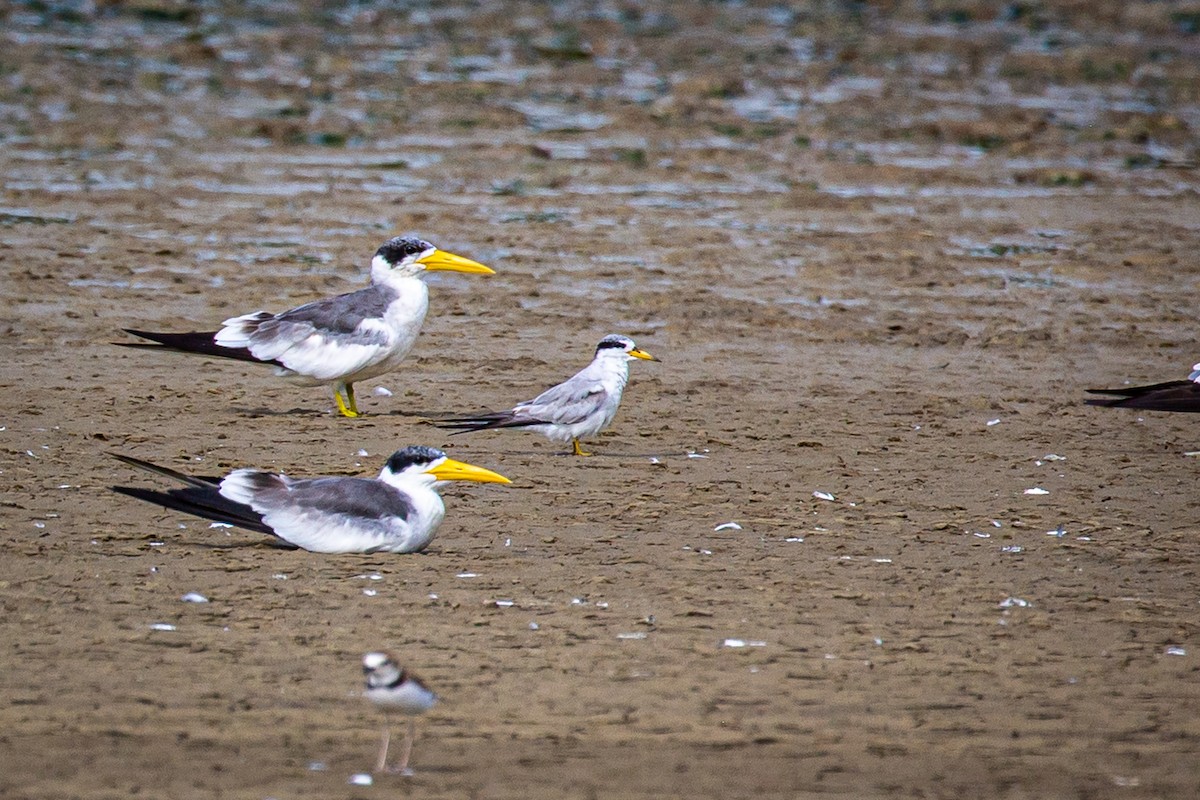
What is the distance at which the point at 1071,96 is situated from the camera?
66.4 ft

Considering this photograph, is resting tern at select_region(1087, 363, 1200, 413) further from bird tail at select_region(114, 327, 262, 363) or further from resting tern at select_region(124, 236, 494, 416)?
bird tail at select_region(114, 327, 262, 363)

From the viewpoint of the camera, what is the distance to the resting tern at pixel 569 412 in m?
8.27

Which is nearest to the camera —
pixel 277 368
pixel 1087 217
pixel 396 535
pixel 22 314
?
pixel 396 535

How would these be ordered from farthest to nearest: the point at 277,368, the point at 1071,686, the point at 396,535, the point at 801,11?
the point at 801,11, the point at 277,368, the point at 396,535, the point at 1071,686

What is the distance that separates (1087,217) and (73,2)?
1616cm

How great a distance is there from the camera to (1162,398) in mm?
9195

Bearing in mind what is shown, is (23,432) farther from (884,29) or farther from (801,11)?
(801,11)

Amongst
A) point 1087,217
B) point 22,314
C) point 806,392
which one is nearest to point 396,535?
point 806,392

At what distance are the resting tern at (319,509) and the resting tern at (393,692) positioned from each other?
1656 millimetres

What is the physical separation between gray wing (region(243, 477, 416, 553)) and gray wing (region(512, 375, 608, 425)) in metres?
1.68

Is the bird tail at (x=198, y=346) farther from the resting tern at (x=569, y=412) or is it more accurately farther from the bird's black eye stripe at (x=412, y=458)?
the bird's black eye stripe at (x=412, y=458)

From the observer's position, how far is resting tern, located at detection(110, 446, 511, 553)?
21.7 ft

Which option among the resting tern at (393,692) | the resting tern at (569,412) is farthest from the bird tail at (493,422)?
the resting tern at (393,692)

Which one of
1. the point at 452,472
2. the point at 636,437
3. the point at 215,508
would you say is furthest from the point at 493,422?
the point at 215,508
